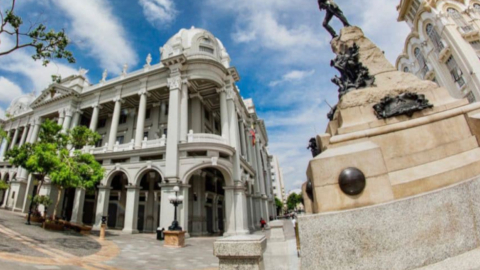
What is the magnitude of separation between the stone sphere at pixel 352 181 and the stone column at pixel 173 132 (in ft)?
47.2

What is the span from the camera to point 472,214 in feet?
9.75

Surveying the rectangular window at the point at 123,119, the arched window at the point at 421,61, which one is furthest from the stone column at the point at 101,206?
the arched window at the point at 421,61

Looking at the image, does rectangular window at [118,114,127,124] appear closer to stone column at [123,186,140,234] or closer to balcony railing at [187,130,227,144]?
stone column at [123,186,140,234]

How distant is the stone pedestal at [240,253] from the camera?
2602 millimetres

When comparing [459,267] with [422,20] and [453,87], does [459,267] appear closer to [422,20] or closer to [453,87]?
[453,87]

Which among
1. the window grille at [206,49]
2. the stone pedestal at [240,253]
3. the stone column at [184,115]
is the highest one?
the window grille at [206,49]

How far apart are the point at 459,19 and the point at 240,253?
1394 inches

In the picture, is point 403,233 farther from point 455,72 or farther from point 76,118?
point 455,72

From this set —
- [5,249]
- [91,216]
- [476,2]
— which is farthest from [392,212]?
[476,2]

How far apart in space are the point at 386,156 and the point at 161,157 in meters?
17.2

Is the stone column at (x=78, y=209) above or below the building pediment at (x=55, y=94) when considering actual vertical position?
below

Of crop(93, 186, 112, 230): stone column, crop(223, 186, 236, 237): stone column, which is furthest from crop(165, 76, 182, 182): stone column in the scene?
crop(93, 186, 112, 230): stone column

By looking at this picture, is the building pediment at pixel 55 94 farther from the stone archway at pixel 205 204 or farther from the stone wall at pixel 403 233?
the stone wall at pixel 403 233

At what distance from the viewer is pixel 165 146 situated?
18.0 metres
